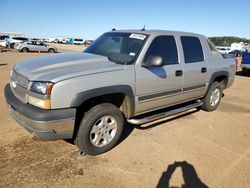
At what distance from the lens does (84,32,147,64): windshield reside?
14.3ft

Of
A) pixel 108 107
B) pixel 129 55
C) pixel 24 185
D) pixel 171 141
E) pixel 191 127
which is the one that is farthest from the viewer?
pixel 191 127

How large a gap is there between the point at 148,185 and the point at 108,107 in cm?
128

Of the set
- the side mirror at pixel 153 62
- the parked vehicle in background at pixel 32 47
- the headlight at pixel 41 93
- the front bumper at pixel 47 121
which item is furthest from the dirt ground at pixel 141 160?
the parked vehicle in background at pixel 32 47

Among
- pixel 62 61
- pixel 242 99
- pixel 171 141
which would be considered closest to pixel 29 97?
pixel 62 61

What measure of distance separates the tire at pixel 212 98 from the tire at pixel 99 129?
2.98m

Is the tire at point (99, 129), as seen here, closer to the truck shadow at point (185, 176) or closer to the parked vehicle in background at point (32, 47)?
the truck shadow at point (185, 176)

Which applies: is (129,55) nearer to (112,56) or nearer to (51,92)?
(112,56)

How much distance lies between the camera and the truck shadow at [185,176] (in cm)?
333

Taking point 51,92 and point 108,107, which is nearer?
point 51,92

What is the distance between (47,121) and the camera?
3.27 m

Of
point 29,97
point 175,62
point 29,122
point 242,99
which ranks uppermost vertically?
point 175,62

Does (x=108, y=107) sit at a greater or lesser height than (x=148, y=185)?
greater

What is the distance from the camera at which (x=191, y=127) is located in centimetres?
541

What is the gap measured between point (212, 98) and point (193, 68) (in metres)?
1.67
